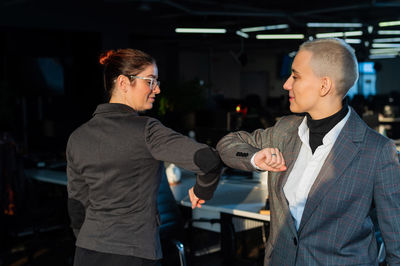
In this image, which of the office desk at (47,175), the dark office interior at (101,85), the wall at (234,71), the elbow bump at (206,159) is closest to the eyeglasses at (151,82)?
the elbow bump at (206,159)

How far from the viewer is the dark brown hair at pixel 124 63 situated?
177 centimetres

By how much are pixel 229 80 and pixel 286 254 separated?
1741 cm

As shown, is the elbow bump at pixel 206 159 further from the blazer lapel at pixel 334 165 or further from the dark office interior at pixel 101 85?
the dark office interior at pixel 101 85

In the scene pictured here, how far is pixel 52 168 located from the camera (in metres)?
4.79

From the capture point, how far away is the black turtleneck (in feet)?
5.23

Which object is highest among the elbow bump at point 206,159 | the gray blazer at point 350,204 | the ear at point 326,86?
the ear at point 326,86

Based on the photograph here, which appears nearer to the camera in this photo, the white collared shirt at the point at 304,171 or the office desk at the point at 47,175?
the white collared shirt at the point at 304,171

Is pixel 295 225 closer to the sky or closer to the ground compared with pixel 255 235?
closer to the sky

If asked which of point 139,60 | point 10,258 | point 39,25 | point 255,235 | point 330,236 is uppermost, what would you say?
point 39,25

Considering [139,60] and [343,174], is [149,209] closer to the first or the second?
[139,60]

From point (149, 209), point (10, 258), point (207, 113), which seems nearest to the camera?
point (149, 209)

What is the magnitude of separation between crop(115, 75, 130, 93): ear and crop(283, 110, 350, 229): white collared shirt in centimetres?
73

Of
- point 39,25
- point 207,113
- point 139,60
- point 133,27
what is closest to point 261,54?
point 133,27

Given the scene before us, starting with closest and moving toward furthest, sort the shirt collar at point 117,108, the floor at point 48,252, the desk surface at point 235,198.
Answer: the shirt collar at point 117,108
the desk surface at point 235,198
the floor at point 48,252
